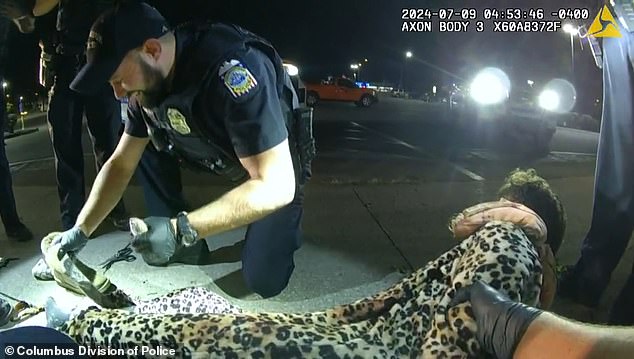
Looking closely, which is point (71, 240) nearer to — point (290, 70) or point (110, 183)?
point (110, 183)

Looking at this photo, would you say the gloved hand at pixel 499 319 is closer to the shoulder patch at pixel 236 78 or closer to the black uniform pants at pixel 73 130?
the shoulder patch at pixel 236 78

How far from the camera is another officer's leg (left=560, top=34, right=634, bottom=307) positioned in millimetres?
2752

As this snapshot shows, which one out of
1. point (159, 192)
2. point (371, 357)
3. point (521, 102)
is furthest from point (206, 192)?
point (521, 102)

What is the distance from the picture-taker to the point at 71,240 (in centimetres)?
208

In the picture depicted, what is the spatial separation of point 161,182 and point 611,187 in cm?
222

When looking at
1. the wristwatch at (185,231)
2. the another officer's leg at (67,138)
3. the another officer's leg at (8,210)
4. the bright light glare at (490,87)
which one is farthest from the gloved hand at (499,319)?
the bright light glare at (490,87)

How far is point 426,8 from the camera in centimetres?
520

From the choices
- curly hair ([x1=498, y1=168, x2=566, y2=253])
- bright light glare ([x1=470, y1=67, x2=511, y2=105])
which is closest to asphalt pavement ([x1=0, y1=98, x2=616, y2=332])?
curly hair ([x1=498, y1=168, x2=566, y2=253])

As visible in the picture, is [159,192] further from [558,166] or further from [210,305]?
[558,166]

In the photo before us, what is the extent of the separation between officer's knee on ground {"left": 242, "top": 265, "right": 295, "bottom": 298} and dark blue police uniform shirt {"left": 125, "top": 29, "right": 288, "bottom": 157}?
97 centimetres

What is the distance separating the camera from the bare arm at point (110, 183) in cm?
228

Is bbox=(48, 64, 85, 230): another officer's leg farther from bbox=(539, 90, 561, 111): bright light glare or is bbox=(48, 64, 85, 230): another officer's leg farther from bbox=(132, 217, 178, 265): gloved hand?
bbox=(539, 90, 561, 111): bright light glare

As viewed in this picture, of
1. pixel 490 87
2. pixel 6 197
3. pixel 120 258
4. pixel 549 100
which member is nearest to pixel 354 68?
pixel 490 87

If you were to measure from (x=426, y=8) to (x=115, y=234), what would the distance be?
311cm
